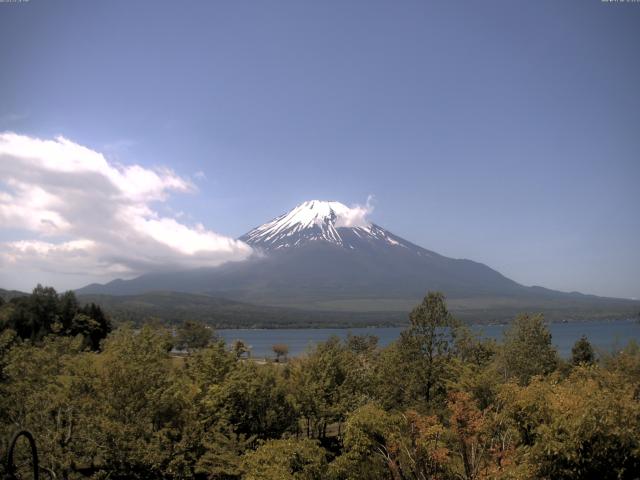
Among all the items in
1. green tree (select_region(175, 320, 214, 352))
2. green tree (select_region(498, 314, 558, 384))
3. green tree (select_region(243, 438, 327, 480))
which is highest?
green tree (select_region(498, 314, 558, 384))

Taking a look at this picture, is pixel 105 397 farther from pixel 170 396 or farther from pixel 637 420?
pixel 637 420

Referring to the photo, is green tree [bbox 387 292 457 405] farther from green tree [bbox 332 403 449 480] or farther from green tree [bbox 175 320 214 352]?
green tree [bbox 175 320 214 352]

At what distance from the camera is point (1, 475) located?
16219mm

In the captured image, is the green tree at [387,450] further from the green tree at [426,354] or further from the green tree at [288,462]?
the green tree at [426,354]

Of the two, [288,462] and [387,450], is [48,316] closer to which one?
[288,462]

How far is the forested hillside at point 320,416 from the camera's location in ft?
41.0

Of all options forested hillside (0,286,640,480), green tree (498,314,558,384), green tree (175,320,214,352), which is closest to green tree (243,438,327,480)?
forested hillside (0,286,640,480)

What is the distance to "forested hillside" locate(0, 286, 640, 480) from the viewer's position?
41.0 feet

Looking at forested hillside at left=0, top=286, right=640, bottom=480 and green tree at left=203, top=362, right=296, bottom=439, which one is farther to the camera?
green tree at left=203, top=362, right=296, bottom=439

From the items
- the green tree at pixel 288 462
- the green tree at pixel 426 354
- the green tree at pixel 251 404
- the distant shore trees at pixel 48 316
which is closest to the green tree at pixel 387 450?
the green tree at pixel 288 462

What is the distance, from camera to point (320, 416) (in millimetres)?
23672

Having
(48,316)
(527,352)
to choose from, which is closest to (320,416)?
(527,352)

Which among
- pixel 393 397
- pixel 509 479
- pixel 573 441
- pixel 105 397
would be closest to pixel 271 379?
pixel 393 397

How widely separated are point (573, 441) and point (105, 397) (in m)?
15.7
